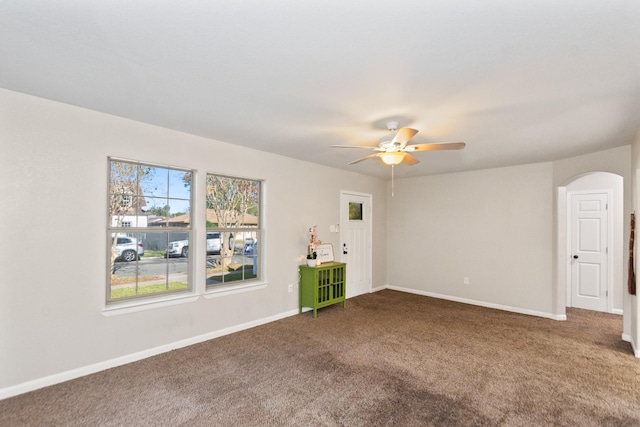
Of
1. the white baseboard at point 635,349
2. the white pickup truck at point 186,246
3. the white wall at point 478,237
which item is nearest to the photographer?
the white baseboard at point 635,349

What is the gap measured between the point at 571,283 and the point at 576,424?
157 inches

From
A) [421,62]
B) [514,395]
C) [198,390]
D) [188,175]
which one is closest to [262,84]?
[421,62]

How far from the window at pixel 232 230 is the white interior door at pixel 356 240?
1788mm

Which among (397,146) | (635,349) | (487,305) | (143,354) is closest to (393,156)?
(397,146)

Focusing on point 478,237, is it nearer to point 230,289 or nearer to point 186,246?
point 230,289

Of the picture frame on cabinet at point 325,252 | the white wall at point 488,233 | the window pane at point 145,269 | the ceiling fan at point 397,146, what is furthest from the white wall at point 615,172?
the window pane at point 145,269

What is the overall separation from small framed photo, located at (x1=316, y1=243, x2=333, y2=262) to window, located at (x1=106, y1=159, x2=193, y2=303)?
82.4 inches

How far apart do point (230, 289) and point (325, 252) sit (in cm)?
178

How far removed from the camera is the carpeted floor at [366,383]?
7.38 feet

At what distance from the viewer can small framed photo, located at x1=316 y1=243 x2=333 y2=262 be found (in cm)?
509

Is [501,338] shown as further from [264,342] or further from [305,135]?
[305,135]

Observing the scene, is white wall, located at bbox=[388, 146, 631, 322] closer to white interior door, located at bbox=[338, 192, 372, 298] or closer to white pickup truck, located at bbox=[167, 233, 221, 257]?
white interior door, located at bbox=[338, 192, 372, 298]

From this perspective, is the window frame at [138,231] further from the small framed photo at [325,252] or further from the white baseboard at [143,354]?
the small framed photo at [325,252]

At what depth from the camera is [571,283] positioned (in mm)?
5293
